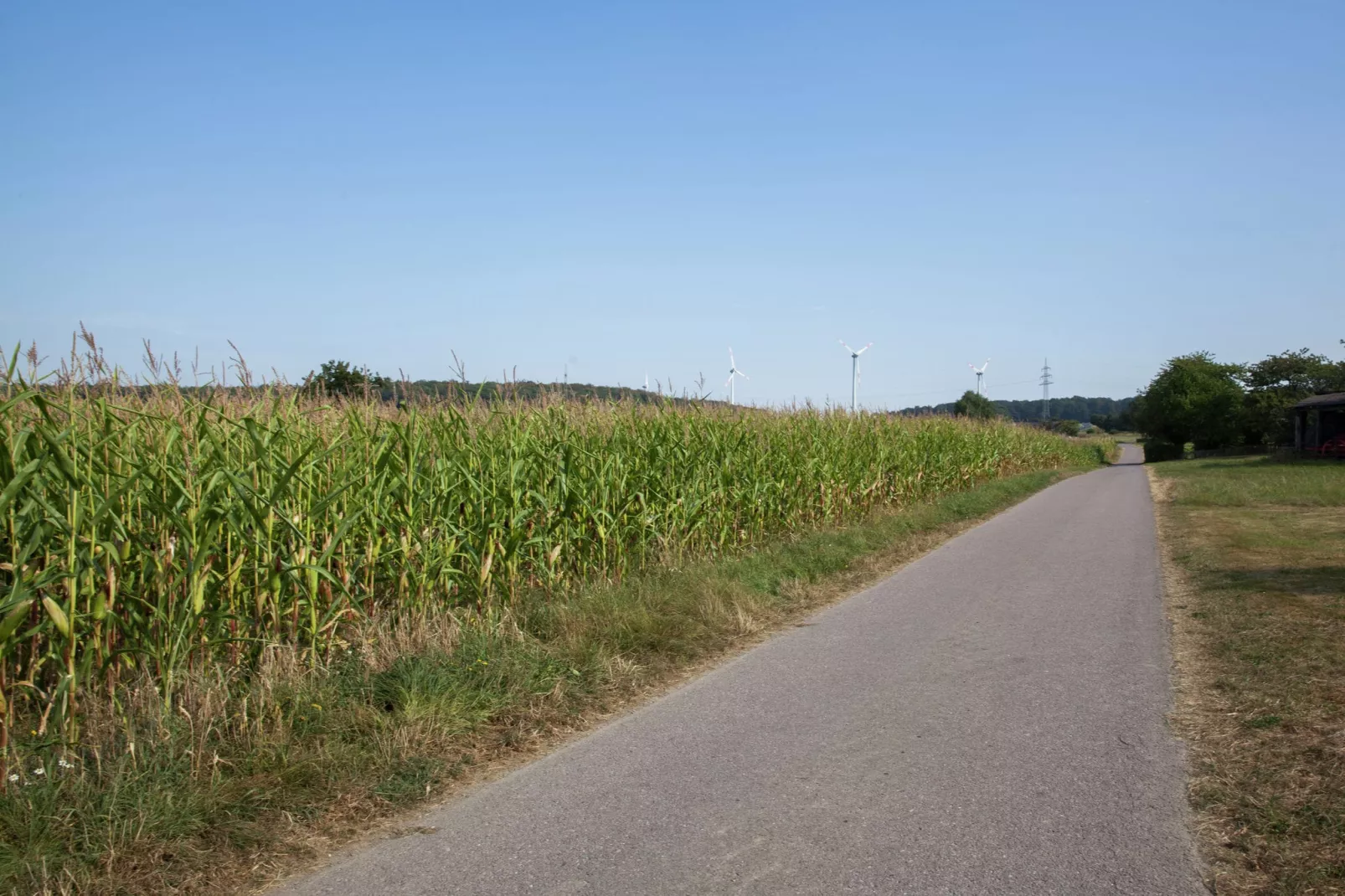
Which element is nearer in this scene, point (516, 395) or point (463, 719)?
point (463, 719)

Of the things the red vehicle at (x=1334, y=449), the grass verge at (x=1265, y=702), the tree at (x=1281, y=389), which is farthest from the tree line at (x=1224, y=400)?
the grass verge at (x=1265, y=702)

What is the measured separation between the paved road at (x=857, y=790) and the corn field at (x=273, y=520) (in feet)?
6.56

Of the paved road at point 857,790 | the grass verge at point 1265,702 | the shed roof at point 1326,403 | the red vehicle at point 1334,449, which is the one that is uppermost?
the shed roof at point 1326,403

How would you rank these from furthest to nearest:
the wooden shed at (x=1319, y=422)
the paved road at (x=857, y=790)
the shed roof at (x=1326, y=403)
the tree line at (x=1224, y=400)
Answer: the tree line at (x=1224, y=400)
the wooden shed at (x=1319, y=422)
the shed roof at (x=1326, y=403)
the paved road at (x=857, y=790)

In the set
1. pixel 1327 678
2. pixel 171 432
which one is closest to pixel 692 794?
pixel 171 432

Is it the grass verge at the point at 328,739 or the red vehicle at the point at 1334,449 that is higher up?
the red vehicle at the point at 1334,449

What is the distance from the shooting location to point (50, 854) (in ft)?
11.6

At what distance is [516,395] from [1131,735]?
6.44 metres

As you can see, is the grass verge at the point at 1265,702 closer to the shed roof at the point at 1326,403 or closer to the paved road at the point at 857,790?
the paved road at the point at 857,790

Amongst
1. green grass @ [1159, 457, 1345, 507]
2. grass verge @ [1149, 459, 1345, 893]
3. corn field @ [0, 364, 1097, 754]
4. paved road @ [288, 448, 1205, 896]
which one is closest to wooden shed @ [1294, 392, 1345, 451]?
green grass @ [1159, 457, 1345, 507]

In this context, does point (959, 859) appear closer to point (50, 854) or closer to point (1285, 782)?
point (1285, 782)

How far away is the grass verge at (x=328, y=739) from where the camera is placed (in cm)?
367

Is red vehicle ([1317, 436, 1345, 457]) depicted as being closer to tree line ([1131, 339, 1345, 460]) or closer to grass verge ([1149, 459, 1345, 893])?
tree line ([1131, 339, 1345, 460])

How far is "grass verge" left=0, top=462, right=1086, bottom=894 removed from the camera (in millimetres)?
3670
